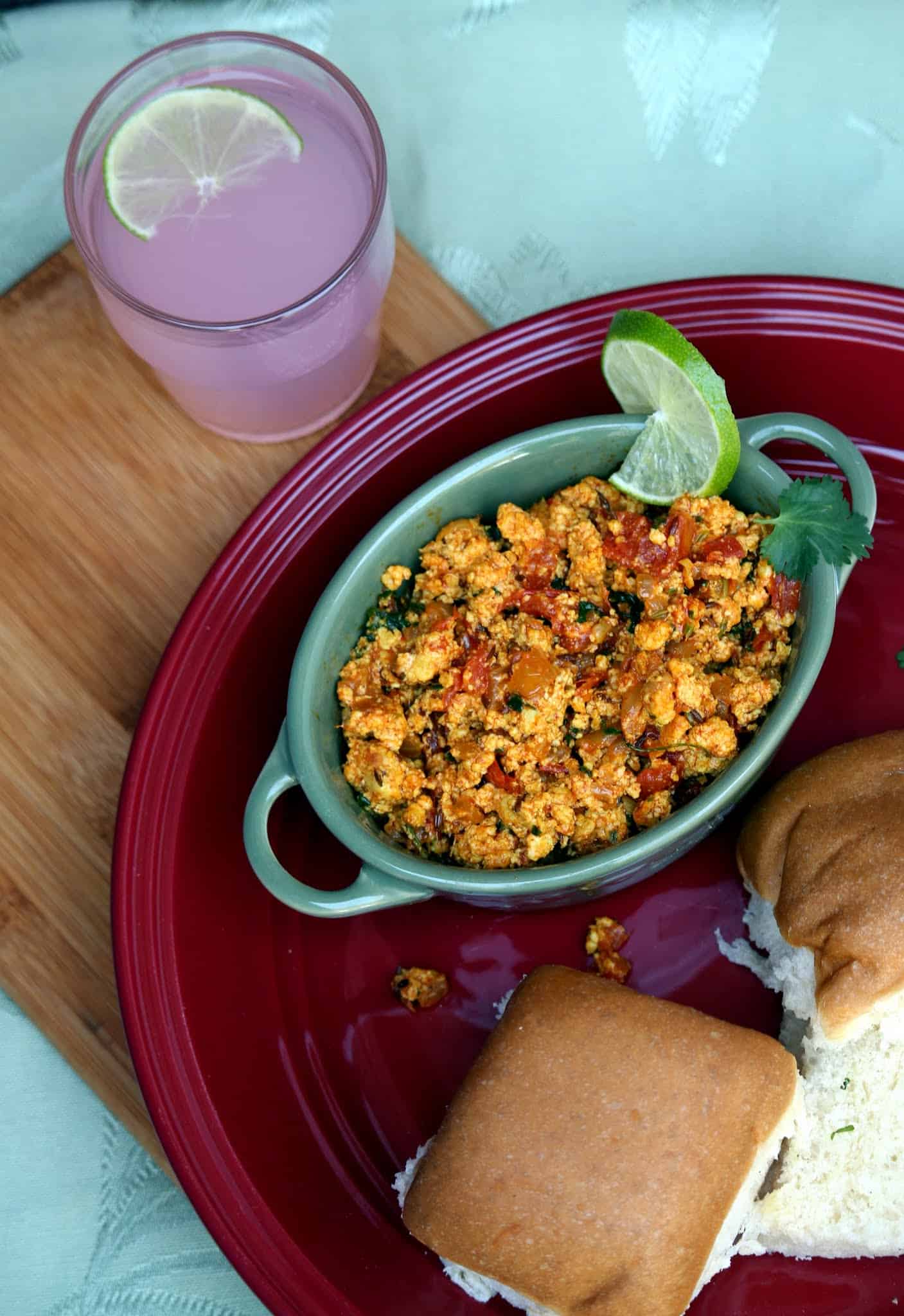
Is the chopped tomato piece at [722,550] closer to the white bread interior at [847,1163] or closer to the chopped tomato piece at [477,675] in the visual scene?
the chopped tomato piece at [477,675]

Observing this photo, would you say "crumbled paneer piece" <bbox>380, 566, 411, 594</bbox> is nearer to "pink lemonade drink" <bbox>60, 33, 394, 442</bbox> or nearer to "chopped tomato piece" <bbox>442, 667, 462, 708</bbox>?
"chopped tomato piece" <bbox>442, 667, 462, 708</bbox>

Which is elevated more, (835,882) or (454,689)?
(454,689)

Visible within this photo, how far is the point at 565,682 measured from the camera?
6.75 feet

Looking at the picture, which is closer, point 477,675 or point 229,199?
point 477,675

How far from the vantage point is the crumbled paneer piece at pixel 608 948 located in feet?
7.57

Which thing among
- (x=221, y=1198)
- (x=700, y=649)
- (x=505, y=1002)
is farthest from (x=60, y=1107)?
(x=700, y=649)

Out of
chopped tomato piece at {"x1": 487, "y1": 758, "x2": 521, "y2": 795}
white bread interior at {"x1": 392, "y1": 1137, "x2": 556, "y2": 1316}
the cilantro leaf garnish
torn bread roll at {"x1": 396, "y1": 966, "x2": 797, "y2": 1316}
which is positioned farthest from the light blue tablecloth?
white bread interior at {"x1": 392, "y1": 1137, "x2": 556, "y2": 1316}

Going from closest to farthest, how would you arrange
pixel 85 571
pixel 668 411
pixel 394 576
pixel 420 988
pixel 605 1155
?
1. pixel 605 1155
2. pixel 668 411
3. pixel 394 576
4. pixel 420 988
5. pixel 85 571

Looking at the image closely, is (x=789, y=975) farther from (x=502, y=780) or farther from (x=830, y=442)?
(x=830, y=442)

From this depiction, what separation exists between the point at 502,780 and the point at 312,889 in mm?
384

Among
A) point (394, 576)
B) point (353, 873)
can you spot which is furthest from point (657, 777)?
point (353, 873)

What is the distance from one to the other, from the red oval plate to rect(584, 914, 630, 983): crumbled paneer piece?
0.11ft

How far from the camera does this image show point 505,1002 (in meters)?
2.33

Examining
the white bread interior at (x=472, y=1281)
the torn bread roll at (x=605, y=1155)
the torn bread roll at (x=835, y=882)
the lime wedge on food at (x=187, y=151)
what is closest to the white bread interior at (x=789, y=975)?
the torn bread roll at (x=835, y=882)
